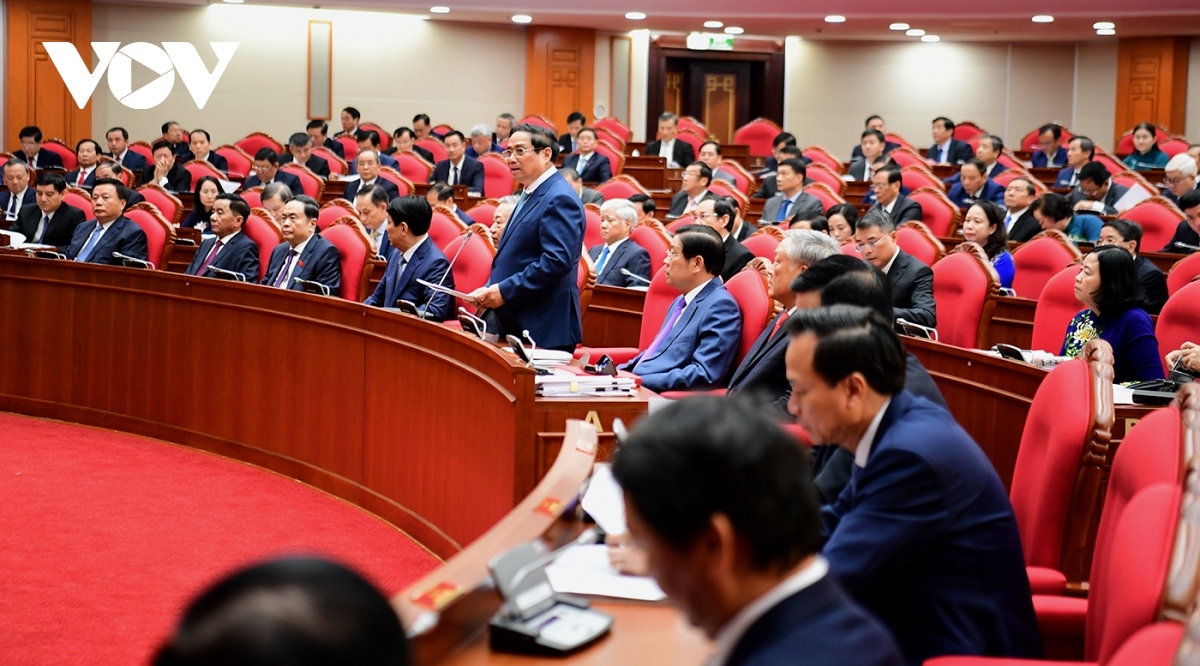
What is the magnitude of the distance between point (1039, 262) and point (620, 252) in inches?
78.3

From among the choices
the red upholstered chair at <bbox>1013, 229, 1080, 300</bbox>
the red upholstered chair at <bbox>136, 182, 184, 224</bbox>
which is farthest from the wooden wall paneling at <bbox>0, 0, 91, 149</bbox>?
the red upholstered chair at <bbox>1013, 229, 1080, 300</bbox>

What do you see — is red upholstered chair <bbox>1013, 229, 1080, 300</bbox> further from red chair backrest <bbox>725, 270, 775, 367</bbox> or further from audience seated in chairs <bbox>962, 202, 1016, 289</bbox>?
red chair backrest <bbox>725, 270, 775, 367</bbox>

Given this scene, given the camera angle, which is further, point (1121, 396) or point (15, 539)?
point (15, 539)

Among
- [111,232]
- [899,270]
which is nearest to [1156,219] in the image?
[899,270]

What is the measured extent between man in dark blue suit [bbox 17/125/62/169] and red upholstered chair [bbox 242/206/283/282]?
20.6ft

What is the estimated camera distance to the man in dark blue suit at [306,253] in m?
5.55

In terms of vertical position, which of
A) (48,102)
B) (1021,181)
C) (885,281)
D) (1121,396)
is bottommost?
(1121,396)

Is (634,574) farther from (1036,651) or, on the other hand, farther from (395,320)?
(395,320)

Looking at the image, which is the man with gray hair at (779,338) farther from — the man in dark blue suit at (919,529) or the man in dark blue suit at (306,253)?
the man in dark blue suit at (306,253)

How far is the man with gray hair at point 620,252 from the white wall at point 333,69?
9.38 m

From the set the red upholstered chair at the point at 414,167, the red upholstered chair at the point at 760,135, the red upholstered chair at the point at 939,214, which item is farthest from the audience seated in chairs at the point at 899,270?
the red upholstered chair at the point at 760,135

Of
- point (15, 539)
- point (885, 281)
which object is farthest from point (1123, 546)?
point (15, 539)

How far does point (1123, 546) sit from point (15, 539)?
3.48m

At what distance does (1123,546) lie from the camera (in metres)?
1.48
